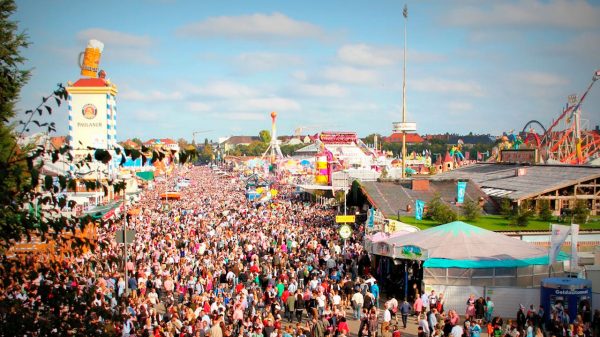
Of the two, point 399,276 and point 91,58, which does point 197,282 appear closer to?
point 399,276

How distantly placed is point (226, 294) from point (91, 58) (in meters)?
56.9

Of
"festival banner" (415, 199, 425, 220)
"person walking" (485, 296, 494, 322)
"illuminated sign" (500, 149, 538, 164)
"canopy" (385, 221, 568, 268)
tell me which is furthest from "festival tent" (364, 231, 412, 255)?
"illuminated sign" (500, 149, 538, 164)

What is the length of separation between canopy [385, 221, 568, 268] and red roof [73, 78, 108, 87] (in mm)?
52648

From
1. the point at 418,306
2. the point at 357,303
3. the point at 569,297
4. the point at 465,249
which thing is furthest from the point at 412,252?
the point at 569,297

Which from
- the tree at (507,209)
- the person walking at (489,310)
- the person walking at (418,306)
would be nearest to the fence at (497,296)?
the person walking at (489,310)

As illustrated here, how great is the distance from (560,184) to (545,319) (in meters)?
19.5

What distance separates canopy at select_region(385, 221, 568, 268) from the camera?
18156 millimetres

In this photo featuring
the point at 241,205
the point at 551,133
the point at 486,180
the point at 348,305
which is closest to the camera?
the point at 348,305

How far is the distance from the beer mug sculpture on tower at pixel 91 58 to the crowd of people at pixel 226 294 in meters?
38.8

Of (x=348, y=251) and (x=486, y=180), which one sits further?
(x=486, y=180)

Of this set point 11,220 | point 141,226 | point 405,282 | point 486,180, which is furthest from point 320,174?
point 11,220

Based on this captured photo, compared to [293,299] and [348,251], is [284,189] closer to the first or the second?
[348,251]

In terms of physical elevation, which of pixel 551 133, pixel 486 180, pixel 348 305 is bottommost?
pixel 348 305

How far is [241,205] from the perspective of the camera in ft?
163
